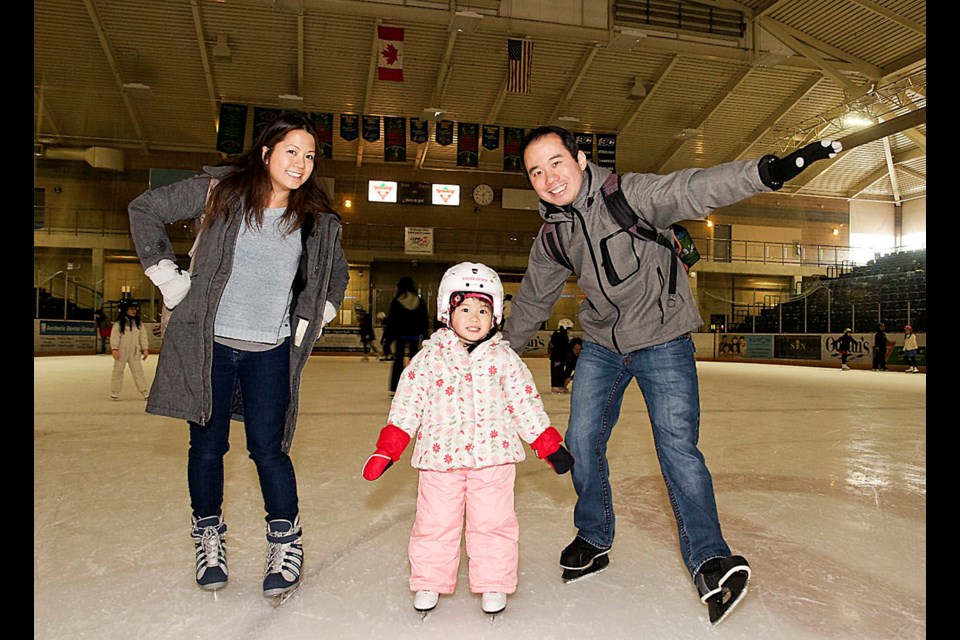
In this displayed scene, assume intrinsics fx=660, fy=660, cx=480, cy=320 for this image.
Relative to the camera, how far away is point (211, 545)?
191 centimetres

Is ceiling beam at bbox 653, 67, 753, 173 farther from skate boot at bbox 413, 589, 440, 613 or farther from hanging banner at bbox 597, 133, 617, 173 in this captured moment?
skate boot at bbox 413, 589, 440, 613

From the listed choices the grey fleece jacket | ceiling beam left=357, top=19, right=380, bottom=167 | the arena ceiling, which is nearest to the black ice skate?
the grey fleece jacket

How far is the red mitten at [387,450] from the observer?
1.71 meters

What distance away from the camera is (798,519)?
2668mm

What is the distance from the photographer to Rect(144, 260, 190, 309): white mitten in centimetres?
176

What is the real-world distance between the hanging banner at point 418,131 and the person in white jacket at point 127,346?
11.8 m

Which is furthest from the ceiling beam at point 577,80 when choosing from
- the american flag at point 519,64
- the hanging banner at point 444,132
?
the hanging banner at point 444,132

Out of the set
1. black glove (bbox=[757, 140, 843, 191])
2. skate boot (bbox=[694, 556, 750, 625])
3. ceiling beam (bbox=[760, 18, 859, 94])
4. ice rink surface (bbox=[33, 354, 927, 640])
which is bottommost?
ice rink surface (bbox=[33, 354, 927, 640])

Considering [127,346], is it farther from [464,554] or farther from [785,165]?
[785,165]

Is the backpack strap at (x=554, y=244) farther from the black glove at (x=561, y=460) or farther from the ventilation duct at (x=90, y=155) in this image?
the ventilation duct at (x=90, y=155)

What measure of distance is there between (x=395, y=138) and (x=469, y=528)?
55.1 feet

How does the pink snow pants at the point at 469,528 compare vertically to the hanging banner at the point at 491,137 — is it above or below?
below

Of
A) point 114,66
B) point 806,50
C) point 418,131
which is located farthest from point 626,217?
point 114,66

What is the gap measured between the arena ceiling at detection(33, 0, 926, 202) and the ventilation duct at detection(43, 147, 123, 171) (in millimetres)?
157
